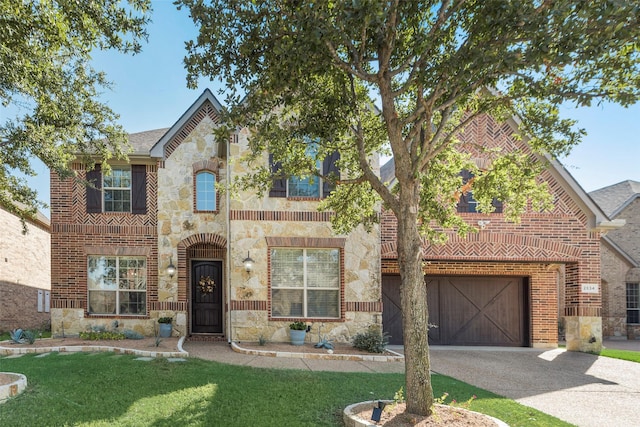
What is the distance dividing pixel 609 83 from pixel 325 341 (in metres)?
8.61

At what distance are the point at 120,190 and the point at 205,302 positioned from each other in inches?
174

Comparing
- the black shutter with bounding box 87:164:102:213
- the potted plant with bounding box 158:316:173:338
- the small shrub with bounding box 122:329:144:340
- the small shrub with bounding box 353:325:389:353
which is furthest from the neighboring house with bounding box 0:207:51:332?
the small shrub with bounding box 353:325:389:353

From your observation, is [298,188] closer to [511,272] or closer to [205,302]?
[205,302]

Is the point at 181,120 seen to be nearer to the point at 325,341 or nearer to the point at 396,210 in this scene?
the point at 325,341

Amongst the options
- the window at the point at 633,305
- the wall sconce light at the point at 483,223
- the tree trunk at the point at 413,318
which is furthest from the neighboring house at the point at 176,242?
the window at the point at 633,305

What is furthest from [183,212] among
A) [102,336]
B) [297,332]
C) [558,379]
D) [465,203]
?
[558,379]

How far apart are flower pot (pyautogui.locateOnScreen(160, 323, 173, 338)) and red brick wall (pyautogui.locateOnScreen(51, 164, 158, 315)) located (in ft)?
3.04

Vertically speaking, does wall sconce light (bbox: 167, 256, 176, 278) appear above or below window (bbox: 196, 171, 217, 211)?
below

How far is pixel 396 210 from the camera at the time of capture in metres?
6.74

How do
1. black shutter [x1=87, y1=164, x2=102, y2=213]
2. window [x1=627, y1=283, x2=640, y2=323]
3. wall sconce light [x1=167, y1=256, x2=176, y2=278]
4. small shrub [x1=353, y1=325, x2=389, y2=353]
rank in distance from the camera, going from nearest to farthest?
1. small shrub [x1=353, y1=325, x2=389, y2=353]
2. wall sconce light [x1=167, y1=256, x2=176, y2=278]
3. black shutter [x1=87, y1=164, x2=102, y2=213]
4. window [x1=627, y1=283, x2=640, y2=323]

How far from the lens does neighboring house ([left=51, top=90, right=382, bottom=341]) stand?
42.9 feet

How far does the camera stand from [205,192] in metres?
14.9

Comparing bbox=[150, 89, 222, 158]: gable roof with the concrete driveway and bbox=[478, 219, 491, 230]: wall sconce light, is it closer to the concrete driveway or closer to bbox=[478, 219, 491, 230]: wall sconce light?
bbox=[478, 219, 491, 230]: wall sconce light

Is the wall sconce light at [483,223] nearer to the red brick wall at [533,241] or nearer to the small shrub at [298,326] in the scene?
the red brick wall at [533,241]
